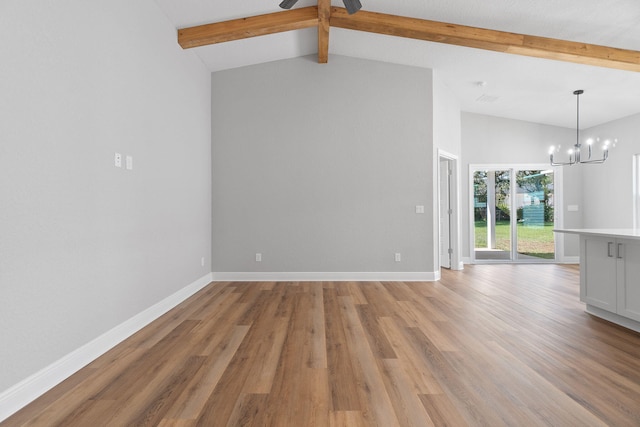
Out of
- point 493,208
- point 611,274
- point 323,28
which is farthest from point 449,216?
point 323,28

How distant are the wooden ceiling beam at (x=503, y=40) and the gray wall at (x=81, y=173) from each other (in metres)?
2.47

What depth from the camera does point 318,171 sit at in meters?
4.82

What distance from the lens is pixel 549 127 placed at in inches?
259

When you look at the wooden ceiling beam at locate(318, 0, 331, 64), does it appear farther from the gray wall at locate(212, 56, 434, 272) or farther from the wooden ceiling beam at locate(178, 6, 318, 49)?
the gray wall at locate(212, 56, 434, 272)

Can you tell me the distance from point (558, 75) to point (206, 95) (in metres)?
5.28

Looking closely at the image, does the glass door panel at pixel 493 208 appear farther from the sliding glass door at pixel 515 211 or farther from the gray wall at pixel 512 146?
the gray wall at pixel 512 146

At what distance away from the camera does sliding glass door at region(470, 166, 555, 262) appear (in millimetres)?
6590

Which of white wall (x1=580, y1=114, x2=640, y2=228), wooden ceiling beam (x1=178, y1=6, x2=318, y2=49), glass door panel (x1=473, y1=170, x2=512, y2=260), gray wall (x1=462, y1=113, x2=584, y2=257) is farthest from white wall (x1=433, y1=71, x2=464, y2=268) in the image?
white wall (x1=580, y1=114, x2=640, y2=228)

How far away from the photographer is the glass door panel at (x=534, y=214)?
21.7 ft

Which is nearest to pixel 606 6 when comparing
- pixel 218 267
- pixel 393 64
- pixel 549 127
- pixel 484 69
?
pixel 484 69

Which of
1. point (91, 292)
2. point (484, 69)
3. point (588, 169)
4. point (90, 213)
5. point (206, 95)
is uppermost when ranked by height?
point (484, 69)

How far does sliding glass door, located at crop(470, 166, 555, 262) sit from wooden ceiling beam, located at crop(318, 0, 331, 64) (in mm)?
4059

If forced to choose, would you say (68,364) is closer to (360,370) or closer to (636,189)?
(360,370)

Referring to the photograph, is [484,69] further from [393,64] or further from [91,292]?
[91,292]
